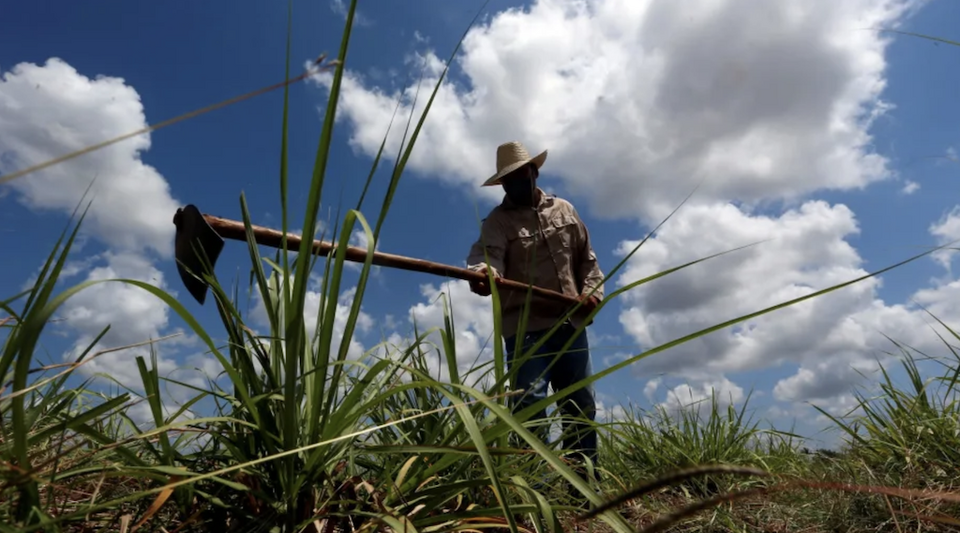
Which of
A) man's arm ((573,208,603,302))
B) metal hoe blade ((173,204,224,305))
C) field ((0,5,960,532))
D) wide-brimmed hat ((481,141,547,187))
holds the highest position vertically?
wide-brimmed hat ((481,141,547,187))

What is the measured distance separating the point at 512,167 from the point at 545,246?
21.8 inches

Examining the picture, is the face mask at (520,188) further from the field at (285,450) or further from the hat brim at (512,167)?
the field at (285,450)

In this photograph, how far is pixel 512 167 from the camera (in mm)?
4285

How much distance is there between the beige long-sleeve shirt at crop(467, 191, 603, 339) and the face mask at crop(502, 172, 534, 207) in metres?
0.06

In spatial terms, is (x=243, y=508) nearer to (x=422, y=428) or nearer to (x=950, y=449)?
(x=422, y=428)

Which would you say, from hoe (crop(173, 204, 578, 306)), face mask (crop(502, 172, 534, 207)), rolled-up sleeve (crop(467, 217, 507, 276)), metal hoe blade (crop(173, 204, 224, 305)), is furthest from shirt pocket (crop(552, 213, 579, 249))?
metal hoe blade (crop(173, 204, 224, 305))

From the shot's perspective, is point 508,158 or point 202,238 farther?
point 508,158

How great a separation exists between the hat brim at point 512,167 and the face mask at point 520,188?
8 cm

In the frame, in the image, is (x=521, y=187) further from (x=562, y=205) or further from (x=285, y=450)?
(x=285, y=450)

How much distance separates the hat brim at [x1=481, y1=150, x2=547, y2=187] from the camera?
4.26m

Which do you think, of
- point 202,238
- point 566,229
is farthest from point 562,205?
point 202,238

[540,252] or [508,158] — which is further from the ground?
[508,158]

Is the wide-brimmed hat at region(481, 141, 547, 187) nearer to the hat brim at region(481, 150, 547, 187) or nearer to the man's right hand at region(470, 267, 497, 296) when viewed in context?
the hat brim at region(481, 150, 547, 187)

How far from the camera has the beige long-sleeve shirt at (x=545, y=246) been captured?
4203 millimetres
